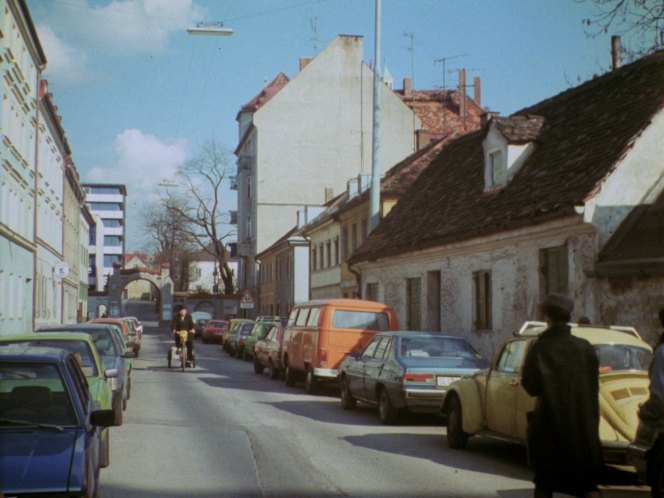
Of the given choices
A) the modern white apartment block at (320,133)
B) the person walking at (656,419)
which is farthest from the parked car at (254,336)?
the person walking at (656,419)

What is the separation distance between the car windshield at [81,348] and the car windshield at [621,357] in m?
5.85

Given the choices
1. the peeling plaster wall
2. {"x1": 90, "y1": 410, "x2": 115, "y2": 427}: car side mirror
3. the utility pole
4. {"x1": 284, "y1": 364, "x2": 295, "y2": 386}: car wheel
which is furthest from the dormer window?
{"x1": 90, "y1": 410, "x2": 115, "y2": 427}: car side mirror

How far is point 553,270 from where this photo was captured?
1777 centimetres

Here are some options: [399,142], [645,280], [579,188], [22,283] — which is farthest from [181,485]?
[399,142]

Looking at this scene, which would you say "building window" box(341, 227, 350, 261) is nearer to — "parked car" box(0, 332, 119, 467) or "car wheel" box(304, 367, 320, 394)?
"car wheel" box(304, 367, 320, 394)

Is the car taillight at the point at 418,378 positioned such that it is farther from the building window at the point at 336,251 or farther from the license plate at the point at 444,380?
the building window at the point at 336,251

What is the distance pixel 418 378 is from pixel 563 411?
7482mm

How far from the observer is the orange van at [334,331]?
19.6m

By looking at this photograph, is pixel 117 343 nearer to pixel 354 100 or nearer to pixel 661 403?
pixel 661 403

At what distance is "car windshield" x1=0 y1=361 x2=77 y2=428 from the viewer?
6703 millimetres

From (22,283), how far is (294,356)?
18.2m

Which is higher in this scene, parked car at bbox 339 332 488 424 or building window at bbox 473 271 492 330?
building window at bbox 473 271 492 330

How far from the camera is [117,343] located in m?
15.5

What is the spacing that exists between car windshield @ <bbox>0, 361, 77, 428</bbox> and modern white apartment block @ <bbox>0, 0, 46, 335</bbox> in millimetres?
24589
